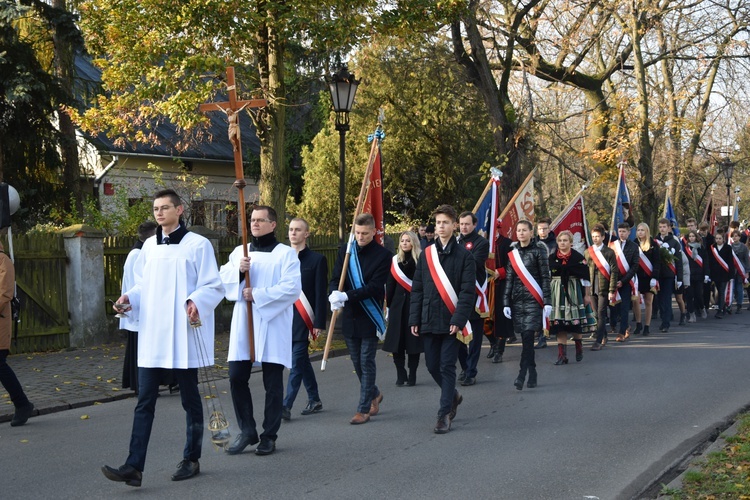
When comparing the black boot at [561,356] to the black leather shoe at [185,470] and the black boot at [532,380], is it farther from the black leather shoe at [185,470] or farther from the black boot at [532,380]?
the black leather shoe at [185,470]

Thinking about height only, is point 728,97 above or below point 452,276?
above

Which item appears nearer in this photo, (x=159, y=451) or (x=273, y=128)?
(x=159, y=451)

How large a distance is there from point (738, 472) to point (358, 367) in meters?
3.52

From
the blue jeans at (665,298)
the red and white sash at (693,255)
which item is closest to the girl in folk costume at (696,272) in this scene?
the red and white sash at (693,255)

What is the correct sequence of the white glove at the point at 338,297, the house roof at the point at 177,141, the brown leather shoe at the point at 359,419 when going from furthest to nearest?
1. the house roof at the point at 177,141
2. the brown leather shoe at the point at 359,419
3. the white glove at the point at 338,297

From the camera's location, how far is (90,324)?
14.1 metres

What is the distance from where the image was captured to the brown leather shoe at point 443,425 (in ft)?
24.7

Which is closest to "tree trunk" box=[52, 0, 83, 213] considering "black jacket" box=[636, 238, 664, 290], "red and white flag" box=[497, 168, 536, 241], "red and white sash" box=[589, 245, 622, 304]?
"red and white flag" box=[497, 168, 536, 241]

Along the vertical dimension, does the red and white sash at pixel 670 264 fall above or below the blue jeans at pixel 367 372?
above

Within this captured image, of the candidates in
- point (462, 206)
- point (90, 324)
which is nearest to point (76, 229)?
point (90, 324)

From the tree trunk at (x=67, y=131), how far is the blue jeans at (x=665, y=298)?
38.6 feet

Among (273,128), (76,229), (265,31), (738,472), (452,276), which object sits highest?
(265,31)

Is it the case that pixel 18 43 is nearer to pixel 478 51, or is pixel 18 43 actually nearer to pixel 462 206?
pixel 478 51

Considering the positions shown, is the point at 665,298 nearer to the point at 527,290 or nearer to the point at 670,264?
the point at 670,264
